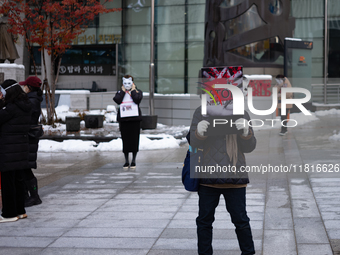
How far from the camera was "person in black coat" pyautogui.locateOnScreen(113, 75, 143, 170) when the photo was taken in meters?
9.89

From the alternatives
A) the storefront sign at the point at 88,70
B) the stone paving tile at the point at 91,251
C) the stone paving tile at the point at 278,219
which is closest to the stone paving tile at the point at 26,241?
the stone paving tile at the point at 91,251

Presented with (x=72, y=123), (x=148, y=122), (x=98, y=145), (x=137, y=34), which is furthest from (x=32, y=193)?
(x=137, y=34)

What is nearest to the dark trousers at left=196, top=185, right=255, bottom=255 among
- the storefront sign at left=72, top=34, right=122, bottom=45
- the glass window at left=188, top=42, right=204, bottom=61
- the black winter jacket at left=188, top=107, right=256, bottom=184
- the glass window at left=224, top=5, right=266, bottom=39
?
the black winter jacket at left=188, top=107, right=256, bottom=184

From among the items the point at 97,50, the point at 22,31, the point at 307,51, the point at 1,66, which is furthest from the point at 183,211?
the point at 97,50

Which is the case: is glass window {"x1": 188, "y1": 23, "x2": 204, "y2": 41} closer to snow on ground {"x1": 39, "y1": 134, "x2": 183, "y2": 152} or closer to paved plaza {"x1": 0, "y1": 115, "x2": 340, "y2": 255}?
snow on ground {"x1": 39, "y1": 134, "x2": 183, "y2": 152}

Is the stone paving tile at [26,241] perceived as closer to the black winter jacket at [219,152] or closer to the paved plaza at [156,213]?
the paved plaza at [156,213]

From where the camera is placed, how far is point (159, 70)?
41.7m

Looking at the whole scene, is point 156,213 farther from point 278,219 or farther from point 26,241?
point 26,241

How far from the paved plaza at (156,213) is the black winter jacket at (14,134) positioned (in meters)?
0.79

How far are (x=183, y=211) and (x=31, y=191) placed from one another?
7.70 feet

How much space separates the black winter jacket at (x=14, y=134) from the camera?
20.2 feet

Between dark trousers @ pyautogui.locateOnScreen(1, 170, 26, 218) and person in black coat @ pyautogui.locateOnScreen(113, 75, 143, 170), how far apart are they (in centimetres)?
369

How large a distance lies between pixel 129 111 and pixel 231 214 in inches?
233

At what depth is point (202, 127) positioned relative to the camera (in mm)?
4117
